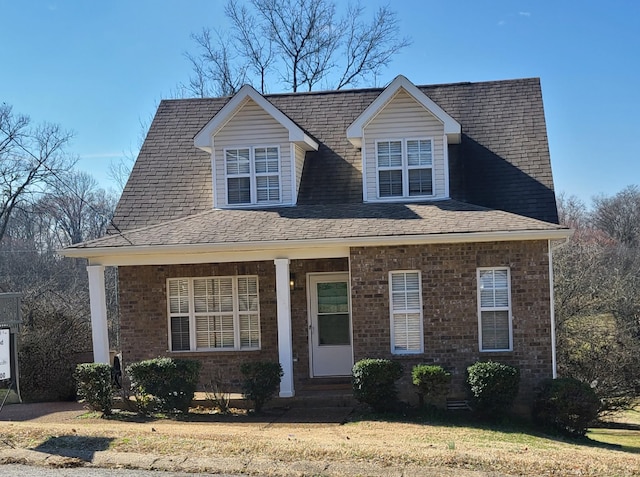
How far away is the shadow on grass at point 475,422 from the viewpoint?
11445 millimetres

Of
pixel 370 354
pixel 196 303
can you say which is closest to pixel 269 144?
pixel 196 303

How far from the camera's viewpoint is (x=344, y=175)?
16.6 meters

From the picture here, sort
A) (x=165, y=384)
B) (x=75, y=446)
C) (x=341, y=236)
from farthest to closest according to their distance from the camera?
(x=341, y=236)
(x=165, y=384)
(x=75, y=446)

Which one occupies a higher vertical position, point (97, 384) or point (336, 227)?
point (336, 227)

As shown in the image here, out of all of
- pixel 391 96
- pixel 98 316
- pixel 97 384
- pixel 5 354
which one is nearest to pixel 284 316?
pixel 97 384

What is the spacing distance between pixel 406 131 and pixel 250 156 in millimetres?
3575

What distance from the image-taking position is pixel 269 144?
630 inches

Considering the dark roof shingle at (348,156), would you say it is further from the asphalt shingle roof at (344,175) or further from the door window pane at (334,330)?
the door window pane at (334,330)

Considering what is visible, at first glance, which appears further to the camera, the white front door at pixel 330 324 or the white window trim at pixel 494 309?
the white front door at pixel 330 324

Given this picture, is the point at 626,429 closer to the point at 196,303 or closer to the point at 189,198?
the point at 196,303

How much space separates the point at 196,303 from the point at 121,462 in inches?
280

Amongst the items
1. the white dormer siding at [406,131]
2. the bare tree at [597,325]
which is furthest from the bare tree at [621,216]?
the white dormer siding at [406,131]

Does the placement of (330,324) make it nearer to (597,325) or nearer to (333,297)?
(333,297)

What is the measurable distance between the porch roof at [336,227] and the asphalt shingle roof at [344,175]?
0.04 metres
